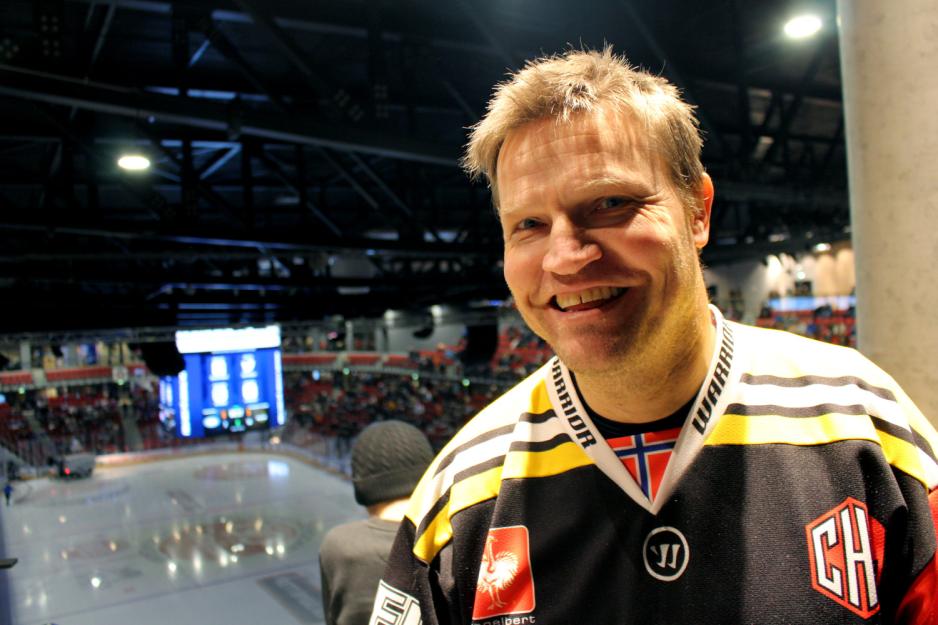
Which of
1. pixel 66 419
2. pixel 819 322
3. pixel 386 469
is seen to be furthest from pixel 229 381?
pixel 66 419

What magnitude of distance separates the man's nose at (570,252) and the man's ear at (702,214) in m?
0.18

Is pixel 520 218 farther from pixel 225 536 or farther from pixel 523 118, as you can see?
pixel 225 536

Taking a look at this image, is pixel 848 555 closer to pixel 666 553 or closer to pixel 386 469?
pixel 666 553

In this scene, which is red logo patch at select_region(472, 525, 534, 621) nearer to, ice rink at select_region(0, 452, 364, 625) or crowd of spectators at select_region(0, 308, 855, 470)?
ice rink at select_region(0, 452, 364, 625)

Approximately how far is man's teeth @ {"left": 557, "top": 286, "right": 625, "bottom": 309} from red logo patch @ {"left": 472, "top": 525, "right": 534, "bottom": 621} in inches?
12.2

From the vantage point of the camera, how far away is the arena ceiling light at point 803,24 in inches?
164

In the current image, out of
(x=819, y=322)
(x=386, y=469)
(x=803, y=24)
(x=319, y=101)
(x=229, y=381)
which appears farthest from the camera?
(x=819, y=322)

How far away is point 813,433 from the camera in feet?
2.90

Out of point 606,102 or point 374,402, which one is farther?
point 374,402

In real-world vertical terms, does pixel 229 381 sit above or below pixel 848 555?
below

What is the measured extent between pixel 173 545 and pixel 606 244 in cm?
1373

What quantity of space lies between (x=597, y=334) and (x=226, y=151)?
6.18 m

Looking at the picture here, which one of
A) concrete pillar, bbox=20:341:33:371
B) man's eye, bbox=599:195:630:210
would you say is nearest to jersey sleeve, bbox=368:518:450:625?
man's eye, bbox=599:195:630:210

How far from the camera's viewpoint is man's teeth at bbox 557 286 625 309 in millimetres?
877
